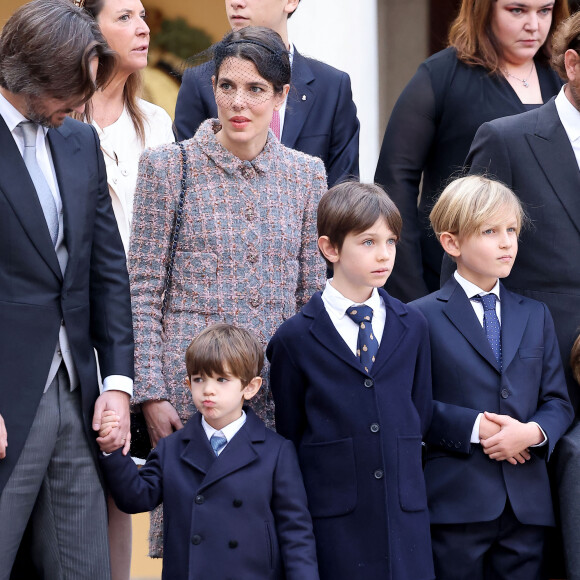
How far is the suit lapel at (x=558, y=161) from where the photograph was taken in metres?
4.15

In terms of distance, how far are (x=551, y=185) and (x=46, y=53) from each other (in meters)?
1.79

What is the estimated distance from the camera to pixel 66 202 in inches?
135

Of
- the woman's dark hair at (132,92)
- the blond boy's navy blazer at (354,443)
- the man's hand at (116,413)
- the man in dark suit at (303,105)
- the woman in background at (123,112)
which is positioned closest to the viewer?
the man's hand at (116,413)

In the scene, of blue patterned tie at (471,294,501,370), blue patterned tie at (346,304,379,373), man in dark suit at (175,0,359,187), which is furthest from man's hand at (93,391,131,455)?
man in dark suit at (175,0,359,187)

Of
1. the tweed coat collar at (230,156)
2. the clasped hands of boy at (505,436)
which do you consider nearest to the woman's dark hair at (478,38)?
the tweed coat collar at (230,156)

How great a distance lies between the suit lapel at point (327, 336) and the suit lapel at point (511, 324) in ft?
1.78

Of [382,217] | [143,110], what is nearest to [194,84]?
[143,110]

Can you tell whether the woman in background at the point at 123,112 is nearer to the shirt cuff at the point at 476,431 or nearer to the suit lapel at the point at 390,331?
the suit lapel at the point at 390,331

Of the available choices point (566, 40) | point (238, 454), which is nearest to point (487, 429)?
point (238, 454)

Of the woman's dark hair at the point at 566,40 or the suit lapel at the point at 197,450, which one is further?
the woman's dark hair at the point at 566,40

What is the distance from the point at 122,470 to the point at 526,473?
128 centimetres

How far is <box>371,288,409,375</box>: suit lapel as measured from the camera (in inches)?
147

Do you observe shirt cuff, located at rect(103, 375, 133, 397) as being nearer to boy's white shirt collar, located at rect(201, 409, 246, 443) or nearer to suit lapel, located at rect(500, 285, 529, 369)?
boy's white shirt collar, located at rect(201, 409, 246, 443)

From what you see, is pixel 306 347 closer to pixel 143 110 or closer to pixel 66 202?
pixel 66 202
